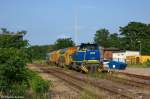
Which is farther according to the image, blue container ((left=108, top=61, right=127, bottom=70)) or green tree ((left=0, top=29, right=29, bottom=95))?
blue container ((left=108, top=61, right=127, bottom=70))

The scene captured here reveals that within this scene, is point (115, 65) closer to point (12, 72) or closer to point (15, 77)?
point (15, 77)

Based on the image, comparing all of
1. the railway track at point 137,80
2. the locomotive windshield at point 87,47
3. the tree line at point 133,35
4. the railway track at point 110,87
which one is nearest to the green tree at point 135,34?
the tree line at point 133,35

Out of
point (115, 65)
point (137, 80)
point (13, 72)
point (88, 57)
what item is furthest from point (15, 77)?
point (115, 65)

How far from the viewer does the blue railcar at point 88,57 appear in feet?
127

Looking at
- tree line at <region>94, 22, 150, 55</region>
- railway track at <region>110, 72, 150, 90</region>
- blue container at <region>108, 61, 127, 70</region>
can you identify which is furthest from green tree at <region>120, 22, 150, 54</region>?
railway track at <region>110, 72, 150, 90</region>

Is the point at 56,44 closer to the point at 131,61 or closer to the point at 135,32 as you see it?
the point at 135,32

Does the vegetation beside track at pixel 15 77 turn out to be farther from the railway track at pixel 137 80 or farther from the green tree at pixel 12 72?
the railway track at pixel 137 80

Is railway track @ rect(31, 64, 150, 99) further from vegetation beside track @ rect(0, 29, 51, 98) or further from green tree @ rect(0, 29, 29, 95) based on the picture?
green tree @ rect(0, 29, 29, 95)

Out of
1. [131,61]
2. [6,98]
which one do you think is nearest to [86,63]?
[6,98]

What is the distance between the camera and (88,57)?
39.0m

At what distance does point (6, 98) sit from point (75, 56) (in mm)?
27302

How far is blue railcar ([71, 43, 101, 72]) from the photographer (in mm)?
38750

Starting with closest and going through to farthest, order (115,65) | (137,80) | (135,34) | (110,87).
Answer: (110,87), (137,80), (115,65), (135,34)

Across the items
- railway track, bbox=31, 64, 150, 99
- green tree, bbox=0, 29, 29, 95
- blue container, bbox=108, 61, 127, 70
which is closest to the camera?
green tree, bbox=0, 29, 29, 95
